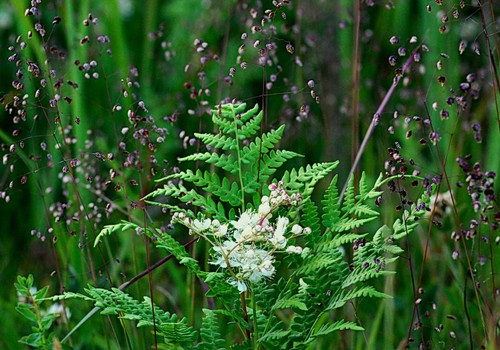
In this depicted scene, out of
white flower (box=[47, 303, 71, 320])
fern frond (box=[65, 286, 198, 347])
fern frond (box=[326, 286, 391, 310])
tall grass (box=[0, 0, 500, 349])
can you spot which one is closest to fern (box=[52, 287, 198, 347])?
fern frond (box=[65, 286, 198, 347])

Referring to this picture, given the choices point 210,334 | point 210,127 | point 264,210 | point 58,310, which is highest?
point 264,210

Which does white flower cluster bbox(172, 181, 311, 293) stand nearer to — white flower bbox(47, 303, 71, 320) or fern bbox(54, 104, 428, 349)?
fern bbox(54, 104, 428, 349)

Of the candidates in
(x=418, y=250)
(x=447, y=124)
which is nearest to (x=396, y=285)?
(x=418, y=250)

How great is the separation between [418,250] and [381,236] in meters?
1.15

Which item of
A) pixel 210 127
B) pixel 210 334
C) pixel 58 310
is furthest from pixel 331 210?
pixel 210 127

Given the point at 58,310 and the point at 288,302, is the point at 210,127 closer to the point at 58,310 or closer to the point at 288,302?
the point at 58,310

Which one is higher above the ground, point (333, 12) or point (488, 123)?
point (333, 12)

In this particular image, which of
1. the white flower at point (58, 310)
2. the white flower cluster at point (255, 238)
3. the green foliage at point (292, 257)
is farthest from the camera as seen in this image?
the white flower at point (58, 310)

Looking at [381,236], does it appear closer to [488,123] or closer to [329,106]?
[329,106]

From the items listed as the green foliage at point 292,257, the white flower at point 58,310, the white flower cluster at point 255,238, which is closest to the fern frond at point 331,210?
the green foliage at point 292,257

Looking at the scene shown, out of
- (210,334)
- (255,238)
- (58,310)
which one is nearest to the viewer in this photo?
(255,238)

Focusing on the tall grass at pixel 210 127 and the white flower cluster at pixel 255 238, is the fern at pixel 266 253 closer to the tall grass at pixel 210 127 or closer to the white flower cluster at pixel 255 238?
the white flower cluster at pixel 255 238

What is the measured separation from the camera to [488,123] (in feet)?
11.0

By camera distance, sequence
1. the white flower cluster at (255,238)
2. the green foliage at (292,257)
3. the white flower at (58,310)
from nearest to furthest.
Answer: the white flower cluster at (255,238), the green foliage at (292,257), the white flower at (58,310)
